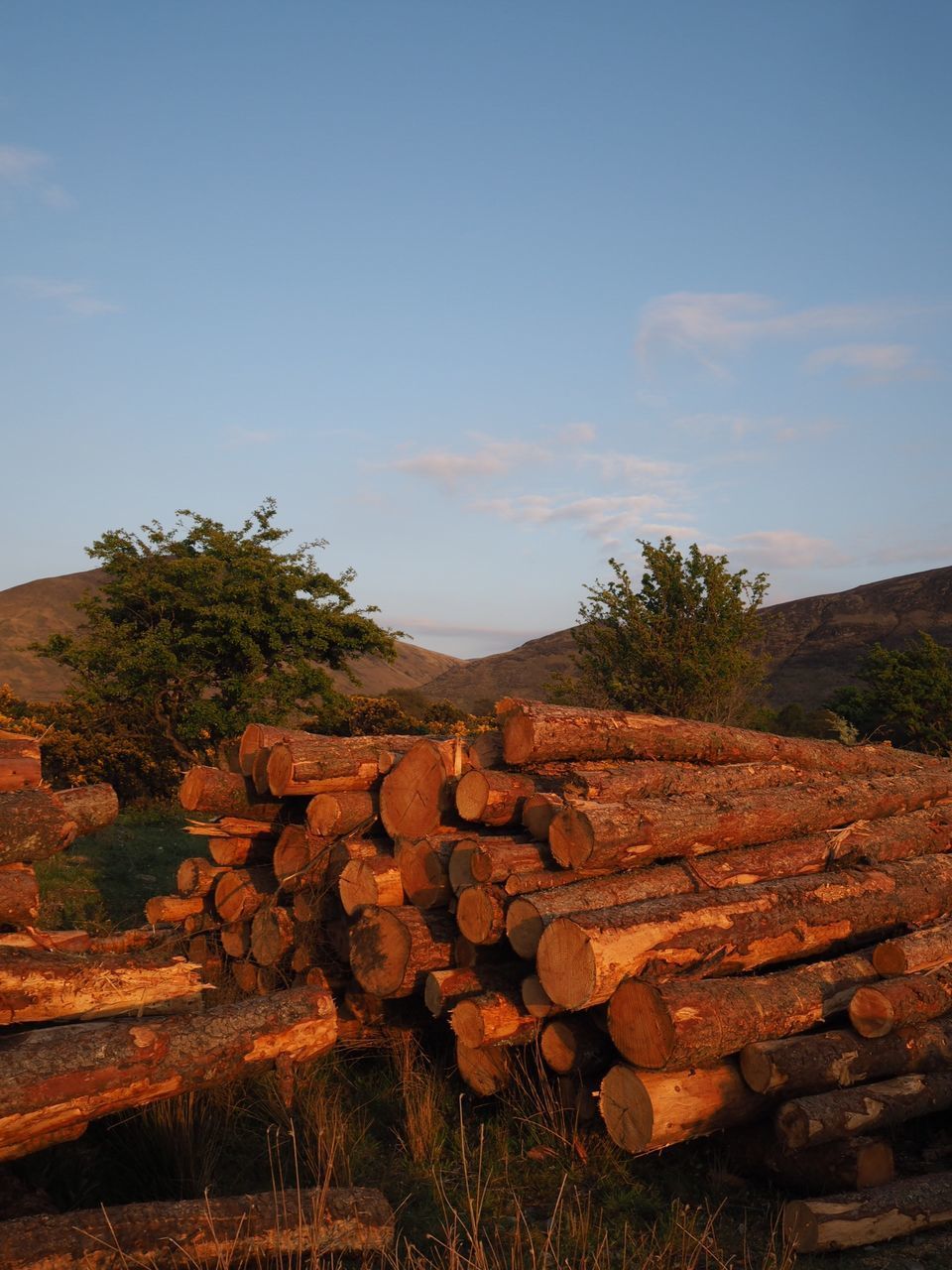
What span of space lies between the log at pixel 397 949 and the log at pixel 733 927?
108cm

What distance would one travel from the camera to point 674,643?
70.2ft

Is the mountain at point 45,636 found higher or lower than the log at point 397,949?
higher

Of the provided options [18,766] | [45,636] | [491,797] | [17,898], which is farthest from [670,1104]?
[45,636]

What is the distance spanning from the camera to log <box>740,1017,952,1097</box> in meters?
4.66

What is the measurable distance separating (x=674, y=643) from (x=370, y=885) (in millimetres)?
16128

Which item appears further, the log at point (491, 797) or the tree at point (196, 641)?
the tree at point (196, 641)

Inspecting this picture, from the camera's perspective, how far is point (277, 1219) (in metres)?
3.41

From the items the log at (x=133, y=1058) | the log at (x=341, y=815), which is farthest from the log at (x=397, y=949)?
the log at (x=341, y=815)

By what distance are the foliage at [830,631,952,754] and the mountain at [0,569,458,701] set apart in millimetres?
30611

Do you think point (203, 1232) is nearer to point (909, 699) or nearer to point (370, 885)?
point (370, 885)

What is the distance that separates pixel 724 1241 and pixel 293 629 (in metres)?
16.6

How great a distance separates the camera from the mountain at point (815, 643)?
49.1 m

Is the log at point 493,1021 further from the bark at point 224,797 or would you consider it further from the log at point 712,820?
the bark at point 224,797

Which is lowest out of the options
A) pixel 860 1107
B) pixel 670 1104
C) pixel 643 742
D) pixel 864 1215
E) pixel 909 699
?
pixel 864 1215
